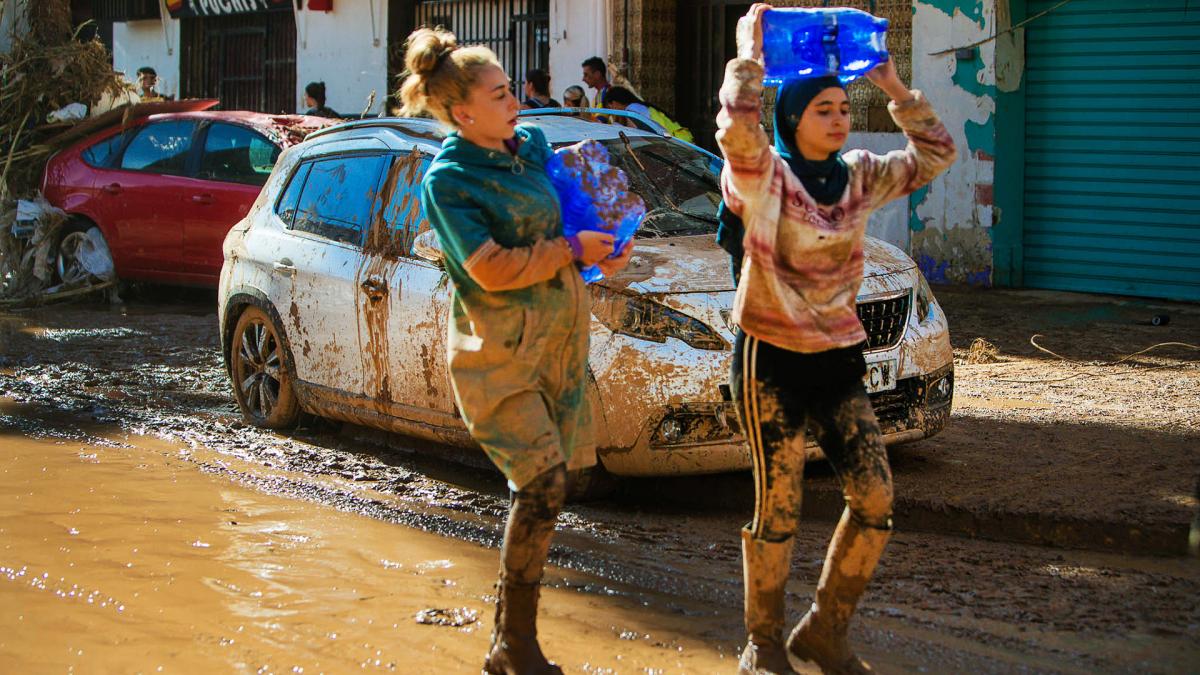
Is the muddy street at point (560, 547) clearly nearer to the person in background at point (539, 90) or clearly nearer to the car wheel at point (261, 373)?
the car wheel at point (261, 373)

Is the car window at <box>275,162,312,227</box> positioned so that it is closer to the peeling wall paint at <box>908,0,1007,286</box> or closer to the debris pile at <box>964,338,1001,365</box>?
the debris pile at <box>964,338,1001,365</box>

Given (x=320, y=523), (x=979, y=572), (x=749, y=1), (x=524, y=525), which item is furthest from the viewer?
(x=749, y=1)

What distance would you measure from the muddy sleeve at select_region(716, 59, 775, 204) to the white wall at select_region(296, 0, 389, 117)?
1518cm

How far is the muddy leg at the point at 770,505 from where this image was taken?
400cm

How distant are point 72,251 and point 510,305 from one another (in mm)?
10775

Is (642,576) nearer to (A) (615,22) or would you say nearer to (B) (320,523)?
(B) (320,523)

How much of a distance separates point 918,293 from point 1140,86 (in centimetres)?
677

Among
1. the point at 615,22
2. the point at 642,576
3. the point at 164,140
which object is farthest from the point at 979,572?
the point at 615,22

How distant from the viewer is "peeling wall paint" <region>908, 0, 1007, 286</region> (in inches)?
509

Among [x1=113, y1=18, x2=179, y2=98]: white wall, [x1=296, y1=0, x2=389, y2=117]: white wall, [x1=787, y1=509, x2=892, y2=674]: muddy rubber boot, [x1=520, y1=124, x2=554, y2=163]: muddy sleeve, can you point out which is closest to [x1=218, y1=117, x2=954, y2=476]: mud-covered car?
[x1=520, y1=124, x2=554, y2=163]: muddy sleeve

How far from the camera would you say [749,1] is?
1520 centimetres

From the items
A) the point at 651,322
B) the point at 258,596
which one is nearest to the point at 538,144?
the point at 651,322

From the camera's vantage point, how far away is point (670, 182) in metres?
7.12

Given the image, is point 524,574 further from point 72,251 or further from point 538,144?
point 72,251
